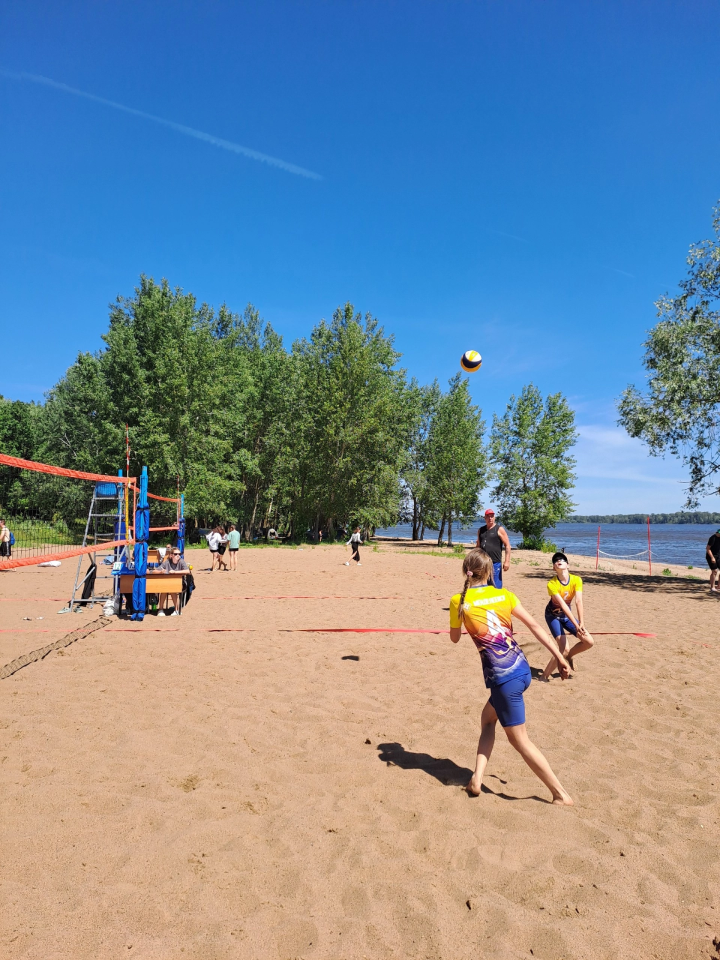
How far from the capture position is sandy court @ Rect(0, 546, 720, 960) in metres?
2.41

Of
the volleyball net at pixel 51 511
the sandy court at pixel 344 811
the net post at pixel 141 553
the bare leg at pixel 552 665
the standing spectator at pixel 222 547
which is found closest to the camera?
the sandy court at pixel 344 811

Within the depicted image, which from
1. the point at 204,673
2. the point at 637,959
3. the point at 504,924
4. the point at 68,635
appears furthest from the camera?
the point at 68,635

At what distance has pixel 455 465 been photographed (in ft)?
132

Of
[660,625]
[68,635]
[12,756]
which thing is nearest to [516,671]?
[12,756]

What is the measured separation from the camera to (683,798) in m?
3.54

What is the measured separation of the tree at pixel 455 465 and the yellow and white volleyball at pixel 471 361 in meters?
29.2

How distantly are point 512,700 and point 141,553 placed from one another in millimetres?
7300

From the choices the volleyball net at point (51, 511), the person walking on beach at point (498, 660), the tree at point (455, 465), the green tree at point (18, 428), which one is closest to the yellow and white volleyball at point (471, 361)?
the person walking on beach at point (498, 660)

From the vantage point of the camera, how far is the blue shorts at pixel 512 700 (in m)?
3.33

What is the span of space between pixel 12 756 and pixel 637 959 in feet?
13.2

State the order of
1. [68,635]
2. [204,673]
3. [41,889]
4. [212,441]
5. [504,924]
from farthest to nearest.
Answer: [212,441], [68,635], [204,673], [41,889], [504,924]

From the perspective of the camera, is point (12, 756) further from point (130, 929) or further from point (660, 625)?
point (660, 625)

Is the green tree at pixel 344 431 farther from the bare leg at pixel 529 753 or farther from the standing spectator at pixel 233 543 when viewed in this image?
the bare leg at pixel 529 753

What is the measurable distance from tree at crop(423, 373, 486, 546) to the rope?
32700 mm
